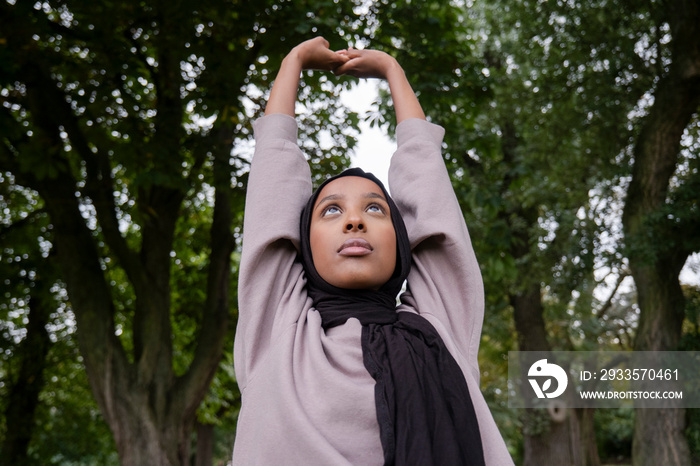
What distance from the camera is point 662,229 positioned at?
295 inches

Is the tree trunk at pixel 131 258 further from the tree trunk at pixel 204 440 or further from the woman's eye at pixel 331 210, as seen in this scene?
the tree trunk at pixel 204 440

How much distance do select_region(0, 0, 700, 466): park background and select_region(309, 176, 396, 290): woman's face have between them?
10.4 ft

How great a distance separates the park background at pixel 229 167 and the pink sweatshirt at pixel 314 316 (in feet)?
10.0

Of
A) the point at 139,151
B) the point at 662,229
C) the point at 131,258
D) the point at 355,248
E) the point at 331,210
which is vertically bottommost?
the point at 355,248

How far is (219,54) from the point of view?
5621 millimetres

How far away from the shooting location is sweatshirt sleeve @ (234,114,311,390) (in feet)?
6.13

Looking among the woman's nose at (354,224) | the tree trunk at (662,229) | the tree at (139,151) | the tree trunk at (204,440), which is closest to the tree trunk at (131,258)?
the tree at (139,151)

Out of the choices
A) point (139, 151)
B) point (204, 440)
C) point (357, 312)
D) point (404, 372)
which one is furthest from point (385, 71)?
point (204, 440)

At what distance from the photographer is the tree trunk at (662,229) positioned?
7.44 metres

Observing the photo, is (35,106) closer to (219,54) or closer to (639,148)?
(219,54)

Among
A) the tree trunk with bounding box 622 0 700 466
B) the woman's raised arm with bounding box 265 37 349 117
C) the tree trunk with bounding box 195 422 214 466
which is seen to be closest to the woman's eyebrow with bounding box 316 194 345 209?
the woman's raised arm with bounding box 265 37 349 117

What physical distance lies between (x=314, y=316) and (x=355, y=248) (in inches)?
9.2

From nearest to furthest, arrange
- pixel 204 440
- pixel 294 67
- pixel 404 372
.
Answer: pixel 404 372, pixel 294 67, pixel 204 440

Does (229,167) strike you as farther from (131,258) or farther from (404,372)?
(404,372)
